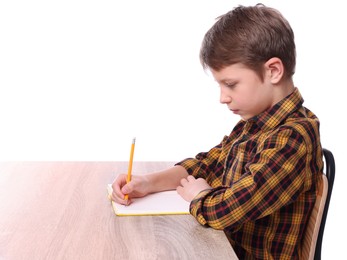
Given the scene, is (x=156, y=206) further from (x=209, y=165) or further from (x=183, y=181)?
(x=209, y=165)

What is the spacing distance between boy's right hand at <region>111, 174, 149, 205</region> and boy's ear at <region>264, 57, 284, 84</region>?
1.41ft

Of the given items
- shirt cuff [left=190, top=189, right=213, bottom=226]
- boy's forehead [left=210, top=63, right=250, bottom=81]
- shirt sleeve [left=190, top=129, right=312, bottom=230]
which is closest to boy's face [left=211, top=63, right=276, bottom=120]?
boy's forehead [left=210, top=63, right=250, bottom=81]

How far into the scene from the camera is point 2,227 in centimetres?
126

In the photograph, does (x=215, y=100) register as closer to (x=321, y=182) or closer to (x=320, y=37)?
(x=320, y=37)

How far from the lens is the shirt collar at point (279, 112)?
1.46 metres

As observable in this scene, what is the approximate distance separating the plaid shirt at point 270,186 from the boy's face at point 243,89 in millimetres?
35

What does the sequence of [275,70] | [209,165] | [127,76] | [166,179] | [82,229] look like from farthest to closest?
[127,76] < [209,165] < [166,179] < [275,70] < [82,229]

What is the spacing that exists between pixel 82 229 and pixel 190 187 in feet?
1.19

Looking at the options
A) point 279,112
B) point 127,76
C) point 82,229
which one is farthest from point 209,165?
point 127,76

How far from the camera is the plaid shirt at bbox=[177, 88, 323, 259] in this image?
4.23 feet

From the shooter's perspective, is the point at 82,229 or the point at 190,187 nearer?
the point at 82,229

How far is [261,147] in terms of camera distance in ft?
4.53

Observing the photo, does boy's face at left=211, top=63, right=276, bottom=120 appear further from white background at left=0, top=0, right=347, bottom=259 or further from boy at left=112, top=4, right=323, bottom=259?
white background at left=0, top=0, right=347, bottom=259

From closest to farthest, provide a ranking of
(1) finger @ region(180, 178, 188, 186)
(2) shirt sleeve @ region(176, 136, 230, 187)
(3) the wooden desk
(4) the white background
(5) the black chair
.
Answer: (3) the wooden desk → (5) the black chair → (1) finger @ region(180, 178, 188, 186) → (2) shirt sleeve @ region(176, 136, 230, 187) → (4) the white background
